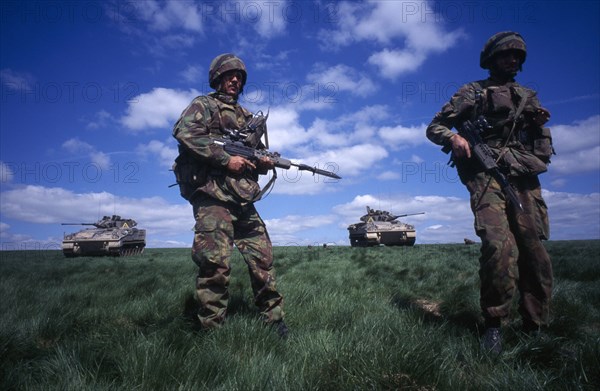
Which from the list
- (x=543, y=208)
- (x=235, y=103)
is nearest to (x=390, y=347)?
(x=543, y=208)

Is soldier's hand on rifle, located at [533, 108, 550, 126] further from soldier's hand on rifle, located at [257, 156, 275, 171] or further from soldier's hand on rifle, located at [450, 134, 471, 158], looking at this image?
soldier's hand on rifle, located at [257, 156, 275, 171]

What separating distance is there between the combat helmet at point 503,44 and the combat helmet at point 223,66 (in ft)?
8.30

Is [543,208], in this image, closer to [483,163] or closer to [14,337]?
[483,163]

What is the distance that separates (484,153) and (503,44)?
1.13 meters

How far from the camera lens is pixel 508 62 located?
348 cm

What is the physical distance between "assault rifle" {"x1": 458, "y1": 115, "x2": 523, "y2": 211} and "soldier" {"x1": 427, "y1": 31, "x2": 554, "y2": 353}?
58 millimetres

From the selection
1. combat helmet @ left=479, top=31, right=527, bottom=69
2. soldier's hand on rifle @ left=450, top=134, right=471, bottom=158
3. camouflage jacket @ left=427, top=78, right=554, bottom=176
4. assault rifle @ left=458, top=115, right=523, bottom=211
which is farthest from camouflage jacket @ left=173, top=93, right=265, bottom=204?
combat helmet @ left=479, top=31, right=527, bottom=69

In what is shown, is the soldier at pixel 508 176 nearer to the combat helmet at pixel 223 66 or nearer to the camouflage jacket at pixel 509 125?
the camouflage jacket at pixel 509 125

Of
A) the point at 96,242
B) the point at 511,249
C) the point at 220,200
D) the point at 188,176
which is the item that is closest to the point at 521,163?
the point at 511,249

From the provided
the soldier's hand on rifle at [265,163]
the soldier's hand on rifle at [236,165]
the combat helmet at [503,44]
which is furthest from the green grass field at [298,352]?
the combat helmet at [503,44]

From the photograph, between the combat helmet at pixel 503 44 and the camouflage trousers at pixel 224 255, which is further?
the combat helmet at pixel 503 44

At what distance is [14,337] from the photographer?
236 cm

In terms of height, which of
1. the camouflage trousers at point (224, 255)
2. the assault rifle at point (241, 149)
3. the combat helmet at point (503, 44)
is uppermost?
the combat helmet at point (503, 44)

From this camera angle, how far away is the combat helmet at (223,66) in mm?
3648
